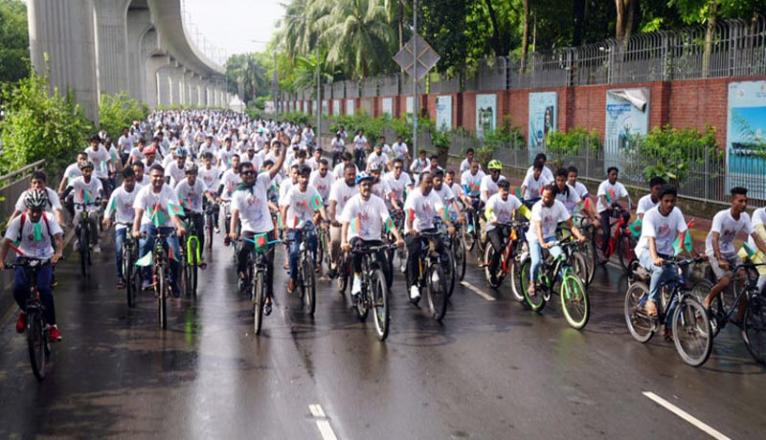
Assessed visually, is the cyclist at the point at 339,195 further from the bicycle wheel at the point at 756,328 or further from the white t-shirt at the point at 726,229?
the bicycle wheel at the point at 756,328

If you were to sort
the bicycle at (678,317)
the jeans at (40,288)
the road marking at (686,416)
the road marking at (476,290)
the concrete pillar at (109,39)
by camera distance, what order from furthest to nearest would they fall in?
the concrete pillar at (109,39) → the road marking at (476,290) → the bicycle at (678,317) → the jeans at (40,288) → the road marking at (686,416)

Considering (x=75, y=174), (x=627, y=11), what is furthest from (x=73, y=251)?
(x=627, y=11)

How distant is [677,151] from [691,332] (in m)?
10.7

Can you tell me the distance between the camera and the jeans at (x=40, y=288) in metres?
8.54

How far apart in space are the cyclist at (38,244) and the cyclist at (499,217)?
20.8 ft

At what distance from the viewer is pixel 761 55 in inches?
679

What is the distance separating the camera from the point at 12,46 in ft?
224

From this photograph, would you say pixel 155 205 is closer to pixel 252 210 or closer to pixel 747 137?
pixel 252 210

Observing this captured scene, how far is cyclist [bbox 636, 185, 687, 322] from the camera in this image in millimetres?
9356

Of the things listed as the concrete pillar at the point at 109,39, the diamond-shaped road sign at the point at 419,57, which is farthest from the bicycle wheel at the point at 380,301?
the concrete pillar at the point at 109,39

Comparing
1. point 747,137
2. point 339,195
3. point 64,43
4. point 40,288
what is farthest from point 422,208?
point 64,43

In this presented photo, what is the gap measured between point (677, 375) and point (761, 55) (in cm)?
1111

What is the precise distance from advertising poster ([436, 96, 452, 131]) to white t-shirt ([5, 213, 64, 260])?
30748 millimetres

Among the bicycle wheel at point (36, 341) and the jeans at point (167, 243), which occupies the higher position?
the jeans at point (167, 243)
